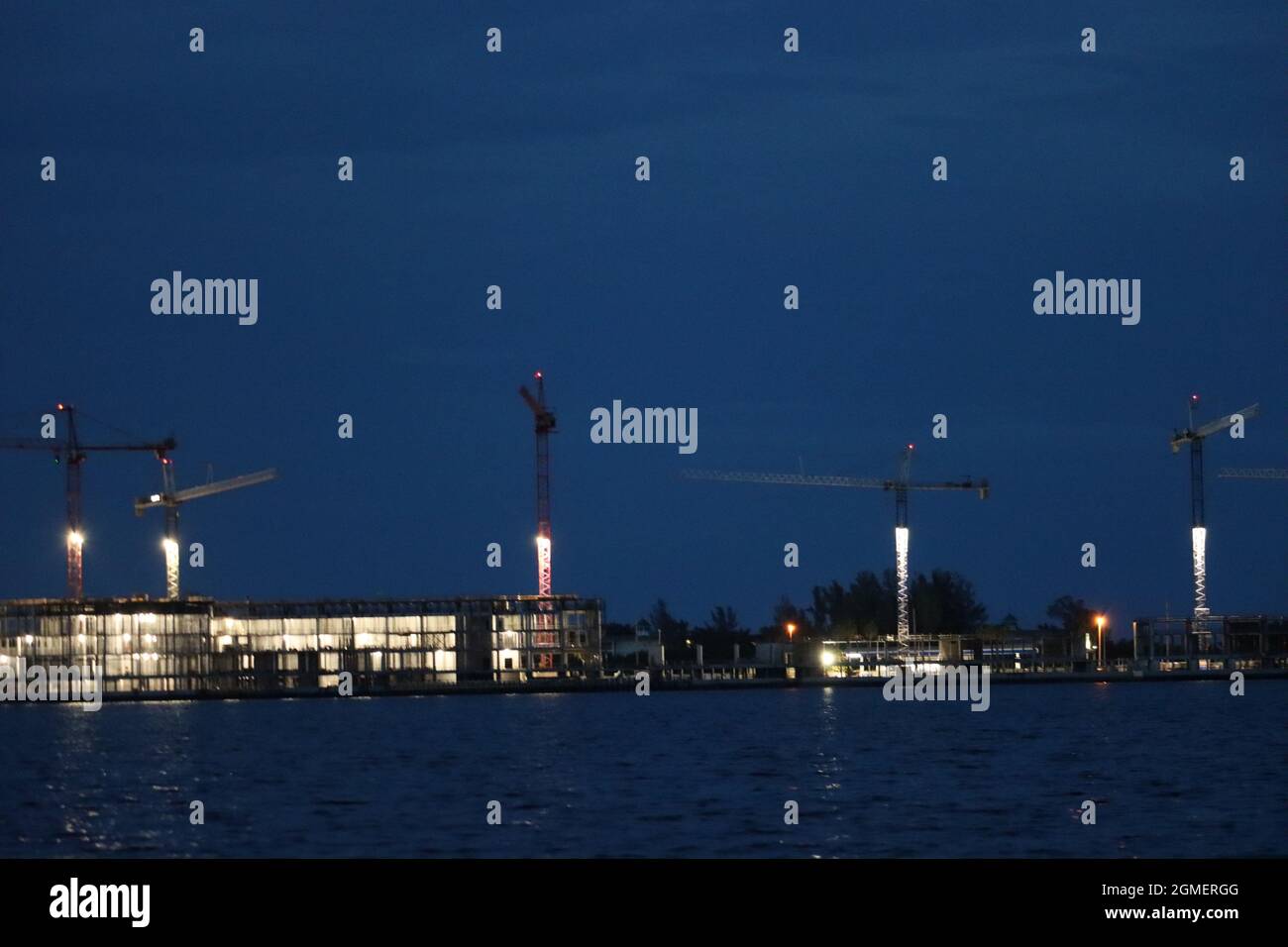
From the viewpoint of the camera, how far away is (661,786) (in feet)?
237

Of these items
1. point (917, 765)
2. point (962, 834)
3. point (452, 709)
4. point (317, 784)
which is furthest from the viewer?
point (452, 709)

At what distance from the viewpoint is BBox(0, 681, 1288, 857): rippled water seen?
5403 centimetres

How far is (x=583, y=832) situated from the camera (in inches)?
2223

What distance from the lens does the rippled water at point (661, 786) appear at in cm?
5403

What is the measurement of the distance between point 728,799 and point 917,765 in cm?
1689

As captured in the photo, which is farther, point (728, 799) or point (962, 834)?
point (728, 799)
